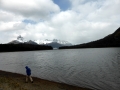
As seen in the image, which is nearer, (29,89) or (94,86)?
(29,89)

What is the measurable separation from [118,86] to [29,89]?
57.1 ft

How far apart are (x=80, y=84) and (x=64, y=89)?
20.2 ft

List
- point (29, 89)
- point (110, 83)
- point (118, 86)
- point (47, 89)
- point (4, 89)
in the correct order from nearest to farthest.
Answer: point (4, 89) < point (29, 89) < point (47, 89) < point (118, 86) < point (110, 83)

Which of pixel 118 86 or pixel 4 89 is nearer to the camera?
pixel 4 89

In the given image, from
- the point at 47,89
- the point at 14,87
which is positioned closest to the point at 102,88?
the point at 47,89

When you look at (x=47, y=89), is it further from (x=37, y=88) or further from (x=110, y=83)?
(x=110, y=83)

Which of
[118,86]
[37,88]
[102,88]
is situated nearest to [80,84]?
[102,88]

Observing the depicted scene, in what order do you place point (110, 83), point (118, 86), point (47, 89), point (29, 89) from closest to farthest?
1. point (29, 89)
2. point (47, 89)
3. point (118, 86)
4. point (110, 83)

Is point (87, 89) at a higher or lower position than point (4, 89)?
lower

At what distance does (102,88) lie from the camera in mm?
27547

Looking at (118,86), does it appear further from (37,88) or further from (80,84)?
(37,88)

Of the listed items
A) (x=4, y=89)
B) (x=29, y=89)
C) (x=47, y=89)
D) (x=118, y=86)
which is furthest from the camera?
(x=118, y=86)

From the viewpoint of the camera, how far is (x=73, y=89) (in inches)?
1065

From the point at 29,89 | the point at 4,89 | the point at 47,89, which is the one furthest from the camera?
the point at 47,89
